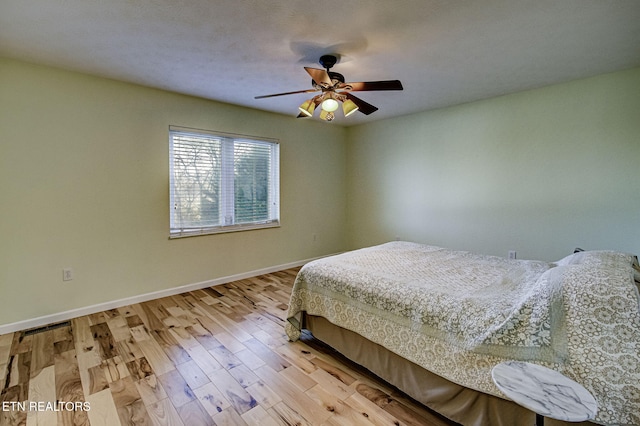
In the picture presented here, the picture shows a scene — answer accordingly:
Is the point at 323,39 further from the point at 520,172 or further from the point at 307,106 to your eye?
the point at 520,172

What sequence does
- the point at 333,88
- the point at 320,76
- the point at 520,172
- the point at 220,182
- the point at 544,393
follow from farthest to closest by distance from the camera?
the point at 220,182 < the point at 520,172 < the point at 333,88 < the point at 320,76 < the point at 544,393

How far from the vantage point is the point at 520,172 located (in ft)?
11.2

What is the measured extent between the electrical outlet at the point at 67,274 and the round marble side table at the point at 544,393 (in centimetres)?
360

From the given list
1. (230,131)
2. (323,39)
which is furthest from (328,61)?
(230,131)

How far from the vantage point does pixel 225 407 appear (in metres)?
1.70

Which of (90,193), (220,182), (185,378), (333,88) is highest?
(333,88)

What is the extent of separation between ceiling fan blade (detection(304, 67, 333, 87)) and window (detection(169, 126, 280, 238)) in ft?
6.66

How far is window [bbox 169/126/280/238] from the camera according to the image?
3498mm

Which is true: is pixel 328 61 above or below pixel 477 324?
above

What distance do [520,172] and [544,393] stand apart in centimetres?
316

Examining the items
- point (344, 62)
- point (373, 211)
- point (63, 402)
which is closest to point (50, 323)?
point (63, 402)

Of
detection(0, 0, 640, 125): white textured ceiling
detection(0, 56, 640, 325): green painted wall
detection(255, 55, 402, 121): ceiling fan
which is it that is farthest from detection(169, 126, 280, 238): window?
detection(255, 55, 402, 121): ceiling fan

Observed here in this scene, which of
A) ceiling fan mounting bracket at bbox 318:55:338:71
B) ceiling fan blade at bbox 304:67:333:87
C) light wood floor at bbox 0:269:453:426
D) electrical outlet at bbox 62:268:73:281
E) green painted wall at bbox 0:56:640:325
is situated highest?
ceiling fan mounting bracket at bbox 318:55:338:71

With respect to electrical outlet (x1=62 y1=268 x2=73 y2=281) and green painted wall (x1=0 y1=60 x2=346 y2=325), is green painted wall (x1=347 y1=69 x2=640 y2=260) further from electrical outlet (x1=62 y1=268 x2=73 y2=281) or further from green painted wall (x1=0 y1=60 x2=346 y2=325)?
electrical outlet (x1=62 y1=268 x2=73 y2=281)
